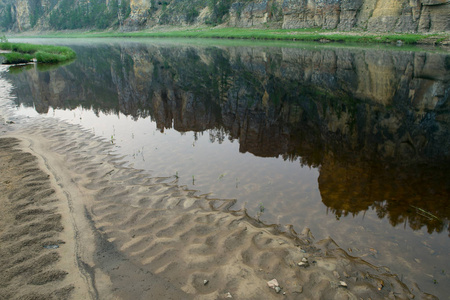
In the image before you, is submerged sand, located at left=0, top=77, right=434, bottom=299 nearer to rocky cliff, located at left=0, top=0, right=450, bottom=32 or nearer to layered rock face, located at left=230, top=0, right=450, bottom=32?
rocky cliff, located at left=0, top=0, right=450, bottom=32

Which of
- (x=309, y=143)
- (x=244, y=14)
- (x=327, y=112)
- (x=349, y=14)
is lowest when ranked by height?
(x=309, y=143)

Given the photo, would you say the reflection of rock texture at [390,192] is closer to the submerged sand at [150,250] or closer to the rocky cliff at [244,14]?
the submerged sand at [150,250]

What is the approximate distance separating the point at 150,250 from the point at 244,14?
4061 inches

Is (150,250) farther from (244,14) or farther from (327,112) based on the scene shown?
(244,14)

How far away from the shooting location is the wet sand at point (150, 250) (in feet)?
15.3

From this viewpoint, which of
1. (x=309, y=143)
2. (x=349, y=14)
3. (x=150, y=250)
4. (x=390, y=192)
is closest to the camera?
(x=150, y=250)

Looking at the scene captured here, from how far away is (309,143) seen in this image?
11766mm

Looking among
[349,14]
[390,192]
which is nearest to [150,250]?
[390,192]

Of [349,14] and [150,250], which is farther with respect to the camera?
[349,14]

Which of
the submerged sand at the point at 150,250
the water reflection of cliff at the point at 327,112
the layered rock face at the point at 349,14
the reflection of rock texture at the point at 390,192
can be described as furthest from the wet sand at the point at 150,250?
the layered rock face at the point at 349,14

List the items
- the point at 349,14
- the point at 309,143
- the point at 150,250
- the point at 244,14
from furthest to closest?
the point at 244,14
the point at 349,14
the point at 309,143
the point at 150,250

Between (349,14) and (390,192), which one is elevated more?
(349,14)

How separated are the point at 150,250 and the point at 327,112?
12.2 m

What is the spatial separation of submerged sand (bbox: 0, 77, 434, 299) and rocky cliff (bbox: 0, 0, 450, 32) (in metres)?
62.6
